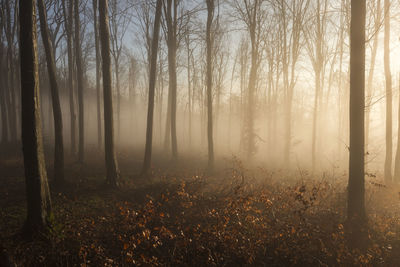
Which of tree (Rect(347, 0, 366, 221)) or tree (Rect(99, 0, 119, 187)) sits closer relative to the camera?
tree (Rect(347, 0, 366, 221))

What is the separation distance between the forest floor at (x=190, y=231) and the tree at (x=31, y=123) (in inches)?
17.1

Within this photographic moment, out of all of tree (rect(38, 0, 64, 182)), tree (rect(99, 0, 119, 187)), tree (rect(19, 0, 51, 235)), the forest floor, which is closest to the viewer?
the forest floor

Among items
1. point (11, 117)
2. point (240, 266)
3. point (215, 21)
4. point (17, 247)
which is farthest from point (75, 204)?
point (11, 117)

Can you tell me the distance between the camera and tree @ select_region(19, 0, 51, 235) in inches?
167

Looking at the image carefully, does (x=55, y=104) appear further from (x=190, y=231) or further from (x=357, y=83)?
(x=357, y=83)

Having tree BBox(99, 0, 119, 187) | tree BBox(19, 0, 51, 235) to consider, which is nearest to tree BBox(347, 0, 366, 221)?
tree BBox(19, 0, 51, 235)

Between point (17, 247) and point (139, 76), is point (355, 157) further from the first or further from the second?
point (139, 76)

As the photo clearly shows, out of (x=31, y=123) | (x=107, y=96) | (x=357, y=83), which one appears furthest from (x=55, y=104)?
(x=357, y=83)

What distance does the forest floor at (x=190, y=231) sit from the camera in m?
4.07

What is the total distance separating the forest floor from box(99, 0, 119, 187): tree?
0.59 m

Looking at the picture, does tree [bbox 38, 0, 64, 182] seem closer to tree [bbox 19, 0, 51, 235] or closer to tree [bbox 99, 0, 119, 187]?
tree [bbox 99, 0, 119, 187]

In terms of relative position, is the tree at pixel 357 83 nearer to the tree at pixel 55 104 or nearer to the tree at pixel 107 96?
the tree at pixel 107 96

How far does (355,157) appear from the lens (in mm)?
5109

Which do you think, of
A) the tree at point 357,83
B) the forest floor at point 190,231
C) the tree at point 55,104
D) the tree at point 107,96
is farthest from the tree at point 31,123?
the tree at point 357,83
